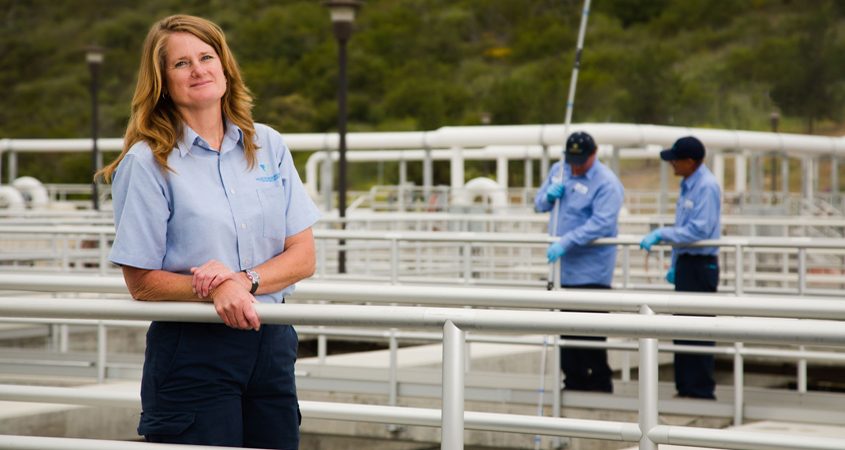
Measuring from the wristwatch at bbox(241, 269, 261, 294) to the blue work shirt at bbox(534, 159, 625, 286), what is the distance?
4902mm

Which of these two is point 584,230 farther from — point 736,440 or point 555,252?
point 736,440

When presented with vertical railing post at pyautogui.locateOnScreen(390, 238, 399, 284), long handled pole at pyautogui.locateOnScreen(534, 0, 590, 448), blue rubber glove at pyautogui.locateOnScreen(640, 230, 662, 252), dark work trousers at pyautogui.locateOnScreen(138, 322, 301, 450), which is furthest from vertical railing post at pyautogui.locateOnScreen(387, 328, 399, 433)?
dark work trousers at pyautogui.locateOnScreen(138, 322, 301, 450)

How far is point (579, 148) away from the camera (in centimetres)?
801

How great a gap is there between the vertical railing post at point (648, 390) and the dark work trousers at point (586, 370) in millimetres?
4081

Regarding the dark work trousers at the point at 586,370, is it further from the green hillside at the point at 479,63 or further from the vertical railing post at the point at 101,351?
the green hillside at the point at 479,63

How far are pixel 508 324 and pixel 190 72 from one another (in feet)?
3.14

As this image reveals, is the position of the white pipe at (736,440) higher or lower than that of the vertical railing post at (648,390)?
lower

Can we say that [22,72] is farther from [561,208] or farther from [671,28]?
[561,208]

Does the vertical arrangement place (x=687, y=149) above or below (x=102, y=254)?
above

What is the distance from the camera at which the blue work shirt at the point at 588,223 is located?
795 centimetres

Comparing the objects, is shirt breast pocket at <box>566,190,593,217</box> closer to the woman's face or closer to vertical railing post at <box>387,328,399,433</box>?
vertical railing post at <box>387,328,399,433</box>

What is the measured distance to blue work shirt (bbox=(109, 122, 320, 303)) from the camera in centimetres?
309

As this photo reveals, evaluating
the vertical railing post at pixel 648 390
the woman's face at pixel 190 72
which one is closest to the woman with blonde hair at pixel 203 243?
the woman's face at pixel 190 72

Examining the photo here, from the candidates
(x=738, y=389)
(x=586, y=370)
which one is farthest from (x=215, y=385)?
(x=586, y=370)
